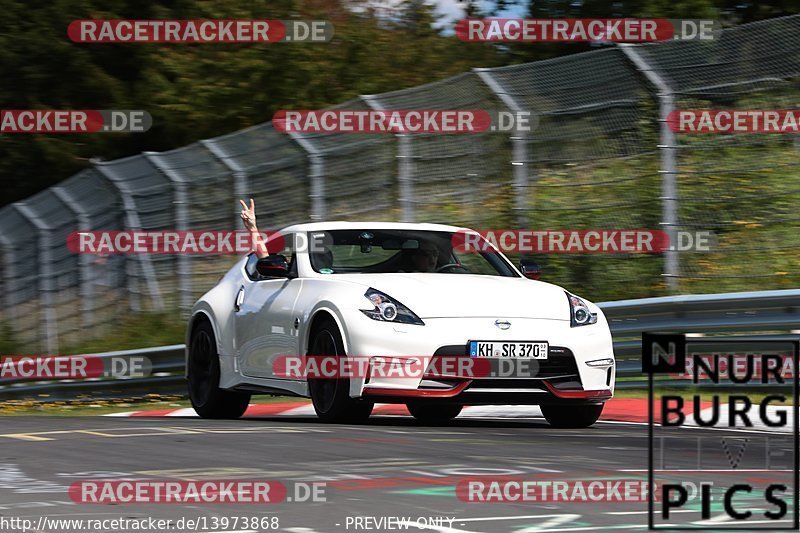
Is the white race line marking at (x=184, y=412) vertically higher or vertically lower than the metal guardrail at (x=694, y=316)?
lower

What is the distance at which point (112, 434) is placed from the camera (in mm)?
9594

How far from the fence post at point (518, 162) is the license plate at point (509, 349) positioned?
5118 mm

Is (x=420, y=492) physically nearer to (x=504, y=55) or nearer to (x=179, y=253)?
(x=179, y=253)

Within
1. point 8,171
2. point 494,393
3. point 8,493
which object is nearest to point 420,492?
point 8,493

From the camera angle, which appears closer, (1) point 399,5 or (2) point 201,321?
(2) point 201,321

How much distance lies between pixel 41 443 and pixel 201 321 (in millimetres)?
2864

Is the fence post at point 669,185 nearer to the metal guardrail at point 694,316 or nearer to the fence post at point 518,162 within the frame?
the metal guardrail at point 694,316

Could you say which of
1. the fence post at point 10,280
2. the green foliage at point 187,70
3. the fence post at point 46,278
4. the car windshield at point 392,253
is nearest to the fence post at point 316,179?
the car windshield at point 392,253

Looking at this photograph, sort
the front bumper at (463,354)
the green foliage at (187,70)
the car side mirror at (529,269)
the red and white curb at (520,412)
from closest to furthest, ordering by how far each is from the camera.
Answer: the front bumper at (463,354) → the red and white curb at (520,412) → the car side mirror at (529,269) → the green foliage at (187,70)

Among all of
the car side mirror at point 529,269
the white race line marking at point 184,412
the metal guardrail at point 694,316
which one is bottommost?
the white race line marking at point 184,412

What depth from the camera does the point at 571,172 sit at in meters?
14.7

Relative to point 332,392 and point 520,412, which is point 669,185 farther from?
point 332,392

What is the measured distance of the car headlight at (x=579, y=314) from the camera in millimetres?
9711

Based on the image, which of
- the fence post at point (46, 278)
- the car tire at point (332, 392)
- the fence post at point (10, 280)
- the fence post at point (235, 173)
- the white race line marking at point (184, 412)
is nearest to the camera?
the car tire at point (332, 392)
